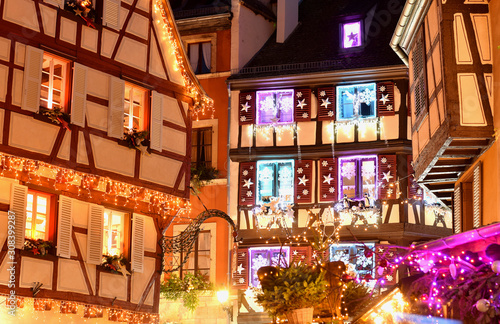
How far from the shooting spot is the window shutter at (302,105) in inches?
984

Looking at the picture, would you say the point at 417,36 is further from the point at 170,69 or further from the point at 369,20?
the point at 369,20

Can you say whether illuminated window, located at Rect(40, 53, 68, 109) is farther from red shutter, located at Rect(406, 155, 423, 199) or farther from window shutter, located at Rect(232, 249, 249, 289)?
red shutter, located at Rect(406, 155, 423, 199)

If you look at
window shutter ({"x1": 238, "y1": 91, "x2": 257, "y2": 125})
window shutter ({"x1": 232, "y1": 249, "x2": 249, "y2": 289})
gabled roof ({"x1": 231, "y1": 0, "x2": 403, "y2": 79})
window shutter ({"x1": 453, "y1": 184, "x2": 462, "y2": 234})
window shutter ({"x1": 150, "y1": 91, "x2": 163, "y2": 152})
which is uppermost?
gabled roof ({"x1": 231, "y1": 0, "x2": 403, "y2": 79})

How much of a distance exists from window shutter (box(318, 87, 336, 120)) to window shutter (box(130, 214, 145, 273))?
8462 mm

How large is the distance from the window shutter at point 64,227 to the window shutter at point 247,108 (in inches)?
390

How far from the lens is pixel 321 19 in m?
26.9

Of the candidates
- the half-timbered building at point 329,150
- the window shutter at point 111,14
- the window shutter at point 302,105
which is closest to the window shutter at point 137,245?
the window shutter at point 111,14

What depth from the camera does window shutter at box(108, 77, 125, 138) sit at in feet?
55.3

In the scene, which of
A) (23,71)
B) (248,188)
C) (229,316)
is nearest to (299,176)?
(248,188)

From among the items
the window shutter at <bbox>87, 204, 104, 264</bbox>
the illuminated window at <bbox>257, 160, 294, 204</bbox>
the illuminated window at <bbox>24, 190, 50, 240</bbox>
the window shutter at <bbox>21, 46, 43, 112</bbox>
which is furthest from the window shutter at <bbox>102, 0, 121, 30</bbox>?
the illuminated window at <bbox>257, 160, 294, 204</bbox>

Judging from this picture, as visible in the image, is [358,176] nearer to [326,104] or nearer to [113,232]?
[326,104]

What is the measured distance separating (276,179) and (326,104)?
246 centimetres

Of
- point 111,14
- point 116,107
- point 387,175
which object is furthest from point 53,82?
point 387,175

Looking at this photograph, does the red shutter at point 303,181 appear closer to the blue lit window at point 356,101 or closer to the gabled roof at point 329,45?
the blue lit window at point 356,101
